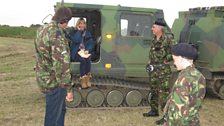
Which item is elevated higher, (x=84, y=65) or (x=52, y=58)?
(x=52, y=58)

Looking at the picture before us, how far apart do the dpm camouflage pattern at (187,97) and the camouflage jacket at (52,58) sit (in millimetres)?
1871

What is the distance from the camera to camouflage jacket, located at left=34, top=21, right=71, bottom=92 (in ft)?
18.7

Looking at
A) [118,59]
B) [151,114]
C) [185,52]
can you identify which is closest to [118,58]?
[118,59]

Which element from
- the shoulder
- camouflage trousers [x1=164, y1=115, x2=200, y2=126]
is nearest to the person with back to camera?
camouflage trousers [x1=164, y1=115, x2=200, y2=126]

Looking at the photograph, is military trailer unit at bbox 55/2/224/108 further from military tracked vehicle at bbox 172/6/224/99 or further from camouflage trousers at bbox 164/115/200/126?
camouflage trousers at bbox 164/115/200/126

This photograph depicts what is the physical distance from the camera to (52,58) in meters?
5.71

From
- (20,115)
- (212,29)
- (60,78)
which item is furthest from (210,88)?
(60,78)

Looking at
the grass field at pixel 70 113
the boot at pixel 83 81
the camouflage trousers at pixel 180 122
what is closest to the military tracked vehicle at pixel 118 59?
the boot at pixel 83 81

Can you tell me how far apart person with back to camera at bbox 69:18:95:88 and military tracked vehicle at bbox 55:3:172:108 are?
0.19 meters

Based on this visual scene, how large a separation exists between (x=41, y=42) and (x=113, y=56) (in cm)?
429

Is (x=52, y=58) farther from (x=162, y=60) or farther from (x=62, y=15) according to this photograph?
(x=162, y=60)

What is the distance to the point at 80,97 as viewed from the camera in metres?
9.86

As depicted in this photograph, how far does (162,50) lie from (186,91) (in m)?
4.34

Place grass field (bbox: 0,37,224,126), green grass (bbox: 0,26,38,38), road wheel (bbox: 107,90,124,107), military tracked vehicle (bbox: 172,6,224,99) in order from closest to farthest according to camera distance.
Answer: grass field (bbox: 0,37,224,126)
road wheel (bbox: 107,90,124,107)
military tracked vehicle (bbox: 172,6,224,99)
green grass (bbox: 0,26,38,38)
